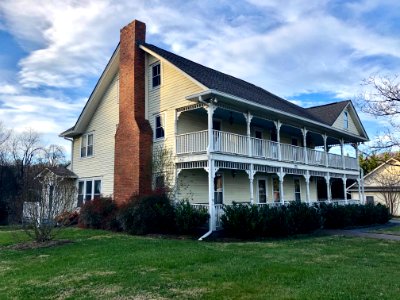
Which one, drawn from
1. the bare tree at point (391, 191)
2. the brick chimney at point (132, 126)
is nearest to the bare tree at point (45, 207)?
the brick chimney at point (132, 126)

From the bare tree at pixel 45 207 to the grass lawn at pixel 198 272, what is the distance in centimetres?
134

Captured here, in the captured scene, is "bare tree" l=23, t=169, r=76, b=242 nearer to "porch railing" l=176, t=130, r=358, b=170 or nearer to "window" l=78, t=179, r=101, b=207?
"porch railing" l=176, t=130, r=358, b=170

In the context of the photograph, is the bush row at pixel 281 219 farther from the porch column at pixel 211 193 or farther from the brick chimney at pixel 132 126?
the brick chimney at pixel 132 126

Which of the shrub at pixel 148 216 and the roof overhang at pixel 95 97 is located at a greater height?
the roof overhang at pixel 95 97

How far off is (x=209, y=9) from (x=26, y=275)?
11.1 metres

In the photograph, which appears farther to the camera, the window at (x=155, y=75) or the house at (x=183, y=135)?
the window at (x=155, y=75)

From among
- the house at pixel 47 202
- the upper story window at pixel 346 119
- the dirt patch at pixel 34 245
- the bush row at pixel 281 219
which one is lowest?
the dirt patch at pixel 34 245

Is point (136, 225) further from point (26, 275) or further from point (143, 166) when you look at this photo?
point (26, 275)

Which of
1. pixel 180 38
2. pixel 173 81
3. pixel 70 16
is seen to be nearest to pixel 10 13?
pixel 70 16

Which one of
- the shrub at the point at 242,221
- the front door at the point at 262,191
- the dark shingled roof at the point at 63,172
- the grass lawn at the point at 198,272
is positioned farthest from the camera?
the dark shingled roof at the point at 63,172

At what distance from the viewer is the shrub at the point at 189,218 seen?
1576 centimetres

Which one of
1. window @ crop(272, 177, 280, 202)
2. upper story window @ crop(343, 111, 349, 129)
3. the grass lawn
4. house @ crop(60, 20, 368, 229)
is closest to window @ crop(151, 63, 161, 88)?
house @ crop(60, 20, 368, 229)

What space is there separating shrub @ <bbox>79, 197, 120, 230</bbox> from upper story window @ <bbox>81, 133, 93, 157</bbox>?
18.4ft

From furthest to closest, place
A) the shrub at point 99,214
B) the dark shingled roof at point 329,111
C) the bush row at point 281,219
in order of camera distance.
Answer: the dark shingled roof at point 329,111
the shrub at point 99,214
the bush row at point 281,219
